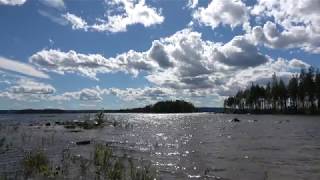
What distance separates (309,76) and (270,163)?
459 ft

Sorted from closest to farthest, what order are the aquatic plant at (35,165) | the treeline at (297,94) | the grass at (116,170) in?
→ the grass at (116,170) → the aquatic plant at (35,165) → the treeline at (297,94)

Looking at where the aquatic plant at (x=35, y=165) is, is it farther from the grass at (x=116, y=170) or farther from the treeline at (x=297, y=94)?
the treeline at (x=297, y=94)

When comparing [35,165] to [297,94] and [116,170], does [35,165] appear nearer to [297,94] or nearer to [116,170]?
[116,170]

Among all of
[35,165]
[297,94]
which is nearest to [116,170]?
[35,165]

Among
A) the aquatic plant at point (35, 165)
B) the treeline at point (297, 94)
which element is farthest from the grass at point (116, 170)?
the treeline at point (297, 94)

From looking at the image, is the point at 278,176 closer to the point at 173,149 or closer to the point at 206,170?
the point at 206,170

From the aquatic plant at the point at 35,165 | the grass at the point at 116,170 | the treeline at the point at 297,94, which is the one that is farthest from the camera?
the treeline at the point at 297,94

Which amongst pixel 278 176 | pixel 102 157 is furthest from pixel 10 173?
pixel 278 176

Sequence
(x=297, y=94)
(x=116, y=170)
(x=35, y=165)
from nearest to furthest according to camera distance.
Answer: (x=116, y=170) < (x=35, y=165) < (x=297, y=94)

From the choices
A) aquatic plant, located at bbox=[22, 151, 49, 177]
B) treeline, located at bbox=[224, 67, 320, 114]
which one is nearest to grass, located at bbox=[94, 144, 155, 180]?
aquatic plant, located at bbox=[22, 151, 49, 177]

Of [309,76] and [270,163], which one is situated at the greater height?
[309,76]

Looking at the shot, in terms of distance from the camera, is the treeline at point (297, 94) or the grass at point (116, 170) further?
the treeline at point (297, 94)

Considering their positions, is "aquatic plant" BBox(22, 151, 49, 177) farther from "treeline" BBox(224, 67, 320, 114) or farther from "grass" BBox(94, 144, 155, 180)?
"treeline" BBox(224, 67, 320, 114)

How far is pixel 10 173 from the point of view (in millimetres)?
24516
